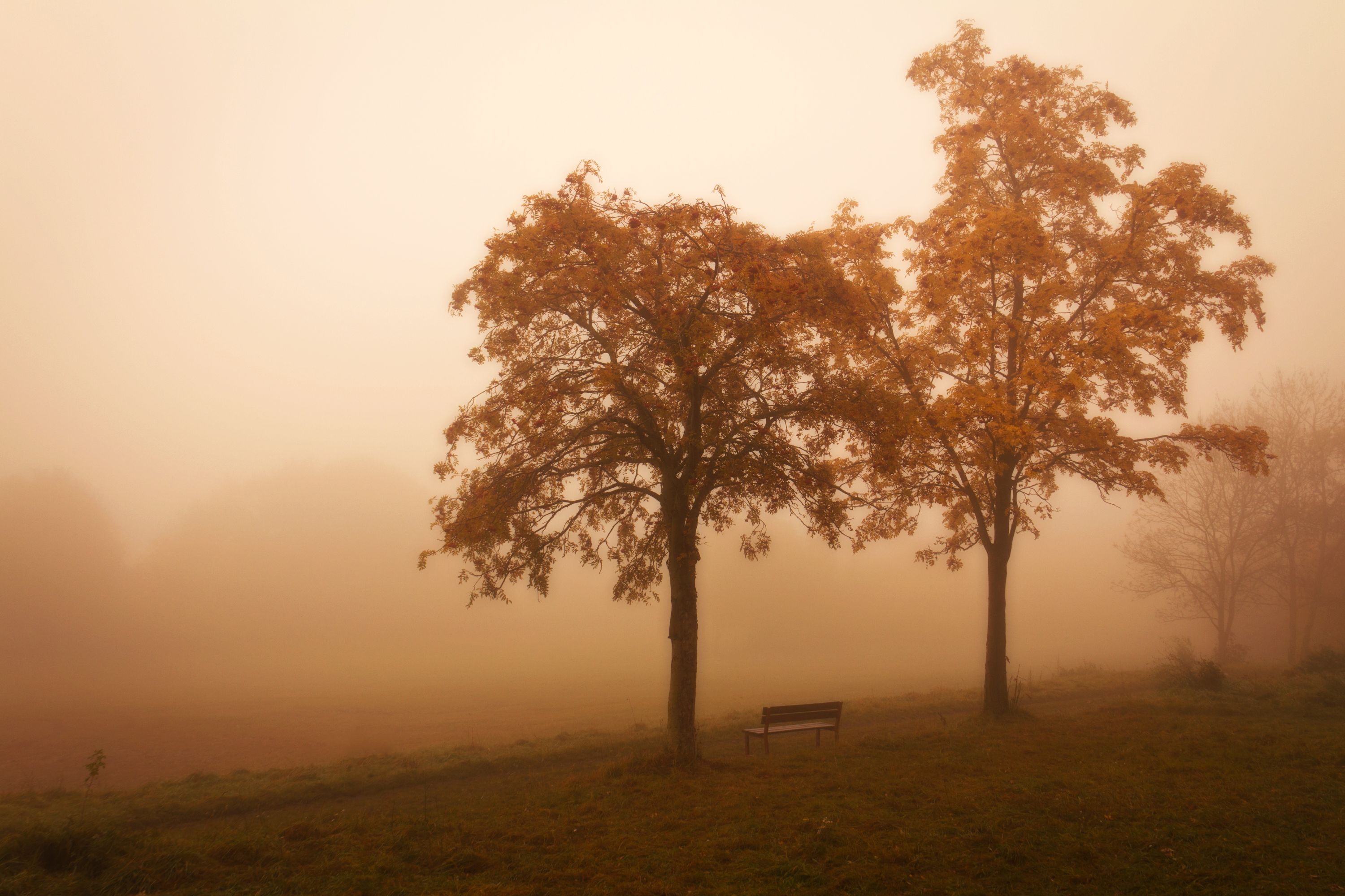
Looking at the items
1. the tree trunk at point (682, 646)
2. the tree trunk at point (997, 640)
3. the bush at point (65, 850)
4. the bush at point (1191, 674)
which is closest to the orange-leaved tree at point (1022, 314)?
the tree trunk at point (997, 640)

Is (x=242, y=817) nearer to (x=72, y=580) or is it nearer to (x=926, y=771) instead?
(x=926, y=771)

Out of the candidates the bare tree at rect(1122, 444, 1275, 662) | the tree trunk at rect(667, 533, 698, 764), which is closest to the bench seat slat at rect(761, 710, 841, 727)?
the tree trunk at rect(667, 533, 698, 764)

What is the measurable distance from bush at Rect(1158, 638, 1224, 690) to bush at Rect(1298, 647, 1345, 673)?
126 inches

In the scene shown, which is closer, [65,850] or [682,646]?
[65,850]

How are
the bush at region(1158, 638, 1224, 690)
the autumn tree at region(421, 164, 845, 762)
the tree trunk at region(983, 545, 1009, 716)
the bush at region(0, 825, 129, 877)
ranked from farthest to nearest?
the bush at region(1158, 638, 1224, 690) < the tree trunk at region(983, 545, 1009, 716) < the autumn tree at region(421, 164, 845, 762) < the bush at region(0, 825, 129, 877)

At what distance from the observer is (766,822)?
9227mm

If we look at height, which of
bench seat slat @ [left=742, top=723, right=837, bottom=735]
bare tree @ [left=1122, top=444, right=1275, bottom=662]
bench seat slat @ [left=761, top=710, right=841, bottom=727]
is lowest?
bench seat slat @ [left=742, top=723, right=837, bottom=735]

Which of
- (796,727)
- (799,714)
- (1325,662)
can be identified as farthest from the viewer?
(1325,662)

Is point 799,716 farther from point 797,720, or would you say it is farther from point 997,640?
point 997,640

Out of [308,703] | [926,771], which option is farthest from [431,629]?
[926,771]

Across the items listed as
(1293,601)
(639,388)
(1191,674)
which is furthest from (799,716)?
(1293,601)

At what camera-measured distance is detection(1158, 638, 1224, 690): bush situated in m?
20.8

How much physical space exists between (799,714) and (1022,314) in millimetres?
10869

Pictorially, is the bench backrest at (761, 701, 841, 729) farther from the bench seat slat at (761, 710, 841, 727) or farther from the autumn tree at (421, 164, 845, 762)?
the autumn tree at (421, 164, 845, 762)
